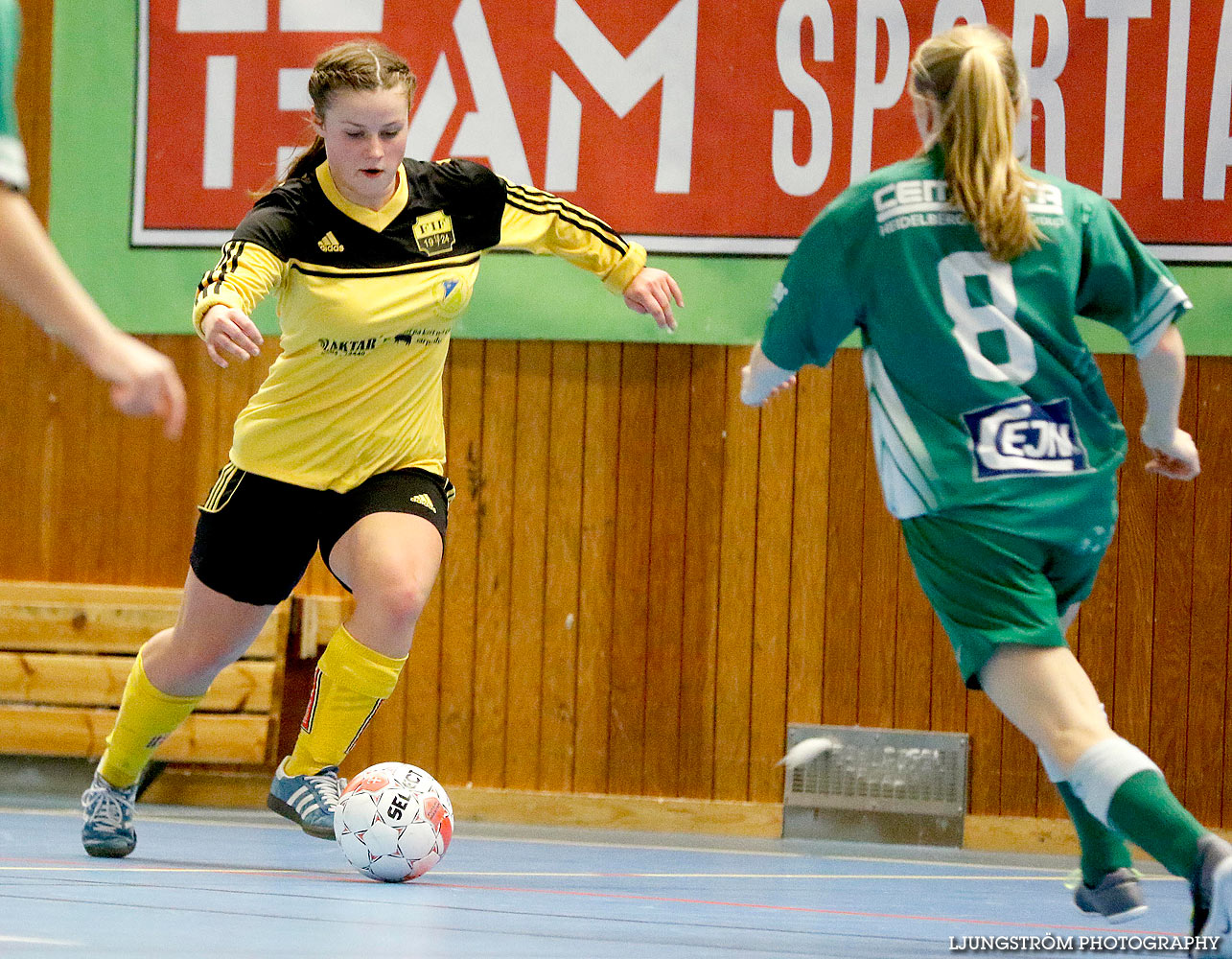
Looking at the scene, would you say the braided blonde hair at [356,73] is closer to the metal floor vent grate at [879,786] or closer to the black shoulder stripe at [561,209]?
the black shoulder stripe at [561,209]

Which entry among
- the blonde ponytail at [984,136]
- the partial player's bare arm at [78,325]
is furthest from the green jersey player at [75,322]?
the blonde ponytail at [984,136]

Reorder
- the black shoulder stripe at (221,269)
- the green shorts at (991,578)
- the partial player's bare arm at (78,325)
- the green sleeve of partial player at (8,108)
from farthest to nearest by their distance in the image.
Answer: the black shoulder stripe at (221,269), the green shorts at (991,578), the green sleeve of partial player at (8,108), the partial player's bare arm at (78,325)

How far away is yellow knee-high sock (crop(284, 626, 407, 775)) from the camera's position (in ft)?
11.5

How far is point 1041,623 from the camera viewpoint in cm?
244

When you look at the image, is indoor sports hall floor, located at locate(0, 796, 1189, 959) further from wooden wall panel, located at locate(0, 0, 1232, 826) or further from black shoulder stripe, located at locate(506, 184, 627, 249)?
black shoulder stripe, located at locate(506, 184, 627, 249)

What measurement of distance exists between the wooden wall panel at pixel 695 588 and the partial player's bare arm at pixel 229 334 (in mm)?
2353

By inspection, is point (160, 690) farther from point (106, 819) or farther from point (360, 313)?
point (360, 313)

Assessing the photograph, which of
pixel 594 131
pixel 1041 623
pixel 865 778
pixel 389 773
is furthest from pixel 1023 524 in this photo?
pixel 594 131

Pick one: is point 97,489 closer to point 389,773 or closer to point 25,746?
point 25,746

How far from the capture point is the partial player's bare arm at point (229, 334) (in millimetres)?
3029

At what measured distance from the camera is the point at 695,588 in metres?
5.28

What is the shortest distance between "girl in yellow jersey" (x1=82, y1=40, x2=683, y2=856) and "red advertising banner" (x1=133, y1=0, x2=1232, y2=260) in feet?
5.08

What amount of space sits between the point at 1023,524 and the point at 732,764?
295 cm

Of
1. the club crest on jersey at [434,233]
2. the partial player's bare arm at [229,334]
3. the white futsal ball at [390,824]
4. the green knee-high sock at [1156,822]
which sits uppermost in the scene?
the club crest on jersey at [434,233]
